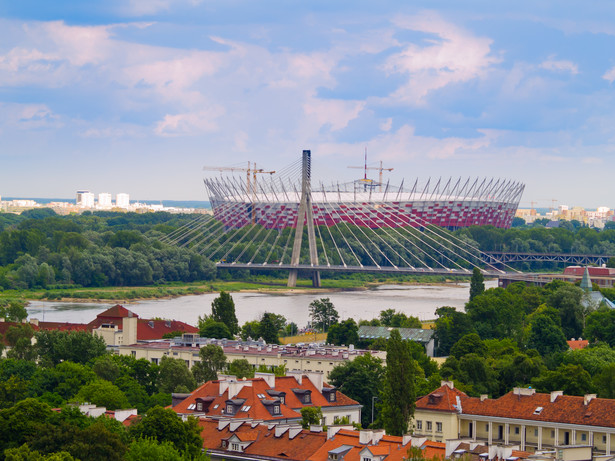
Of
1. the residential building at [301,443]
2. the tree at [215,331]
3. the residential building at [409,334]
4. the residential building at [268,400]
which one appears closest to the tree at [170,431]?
the residential building at [301,443]

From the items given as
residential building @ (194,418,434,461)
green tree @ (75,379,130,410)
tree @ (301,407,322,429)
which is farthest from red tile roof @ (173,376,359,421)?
green tree @ (75,379,130,410)

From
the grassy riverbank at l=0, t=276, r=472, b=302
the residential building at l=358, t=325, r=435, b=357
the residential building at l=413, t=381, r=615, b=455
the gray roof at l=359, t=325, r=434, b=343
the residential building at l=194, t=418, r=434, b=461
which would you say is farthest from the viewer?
the grassy riverbank at l=0, t=276, r=472, b=302

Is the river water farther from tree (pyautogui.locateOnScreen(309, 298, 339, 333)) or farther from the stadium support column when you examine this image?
the stadium support column

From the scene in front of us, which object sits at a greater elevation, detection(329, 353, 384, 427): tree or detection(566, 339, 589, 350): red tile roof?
detection(566, 339, 589, 350): red tile roof

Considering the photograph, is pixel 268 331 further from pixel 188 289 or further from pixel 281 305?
pixel 188 289

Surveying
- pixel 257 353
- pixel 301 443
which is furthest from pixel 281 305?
pixel 301 443

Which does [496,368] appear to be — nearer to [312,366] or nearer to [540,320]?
[312,366]
